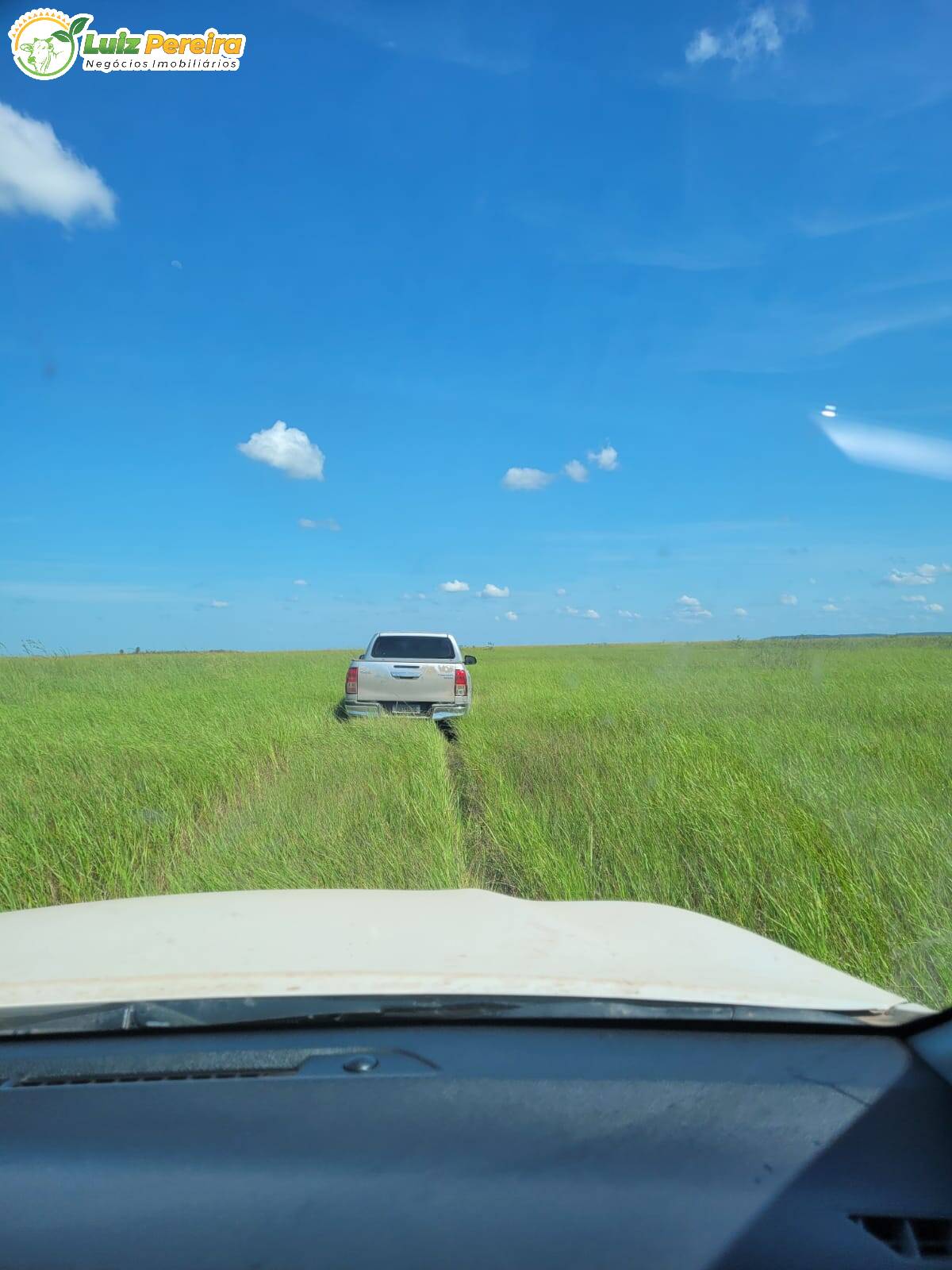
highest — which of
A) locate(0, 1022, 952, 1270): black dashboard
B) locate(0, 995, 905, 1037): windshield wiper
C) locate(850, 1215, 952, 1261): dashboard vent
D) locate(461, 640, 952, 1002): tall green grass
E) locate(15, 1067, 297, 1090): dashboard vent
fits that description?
locate(461, 640, 952, 1002): tall green grass

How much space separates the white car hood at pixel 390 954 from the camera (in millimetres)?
2152

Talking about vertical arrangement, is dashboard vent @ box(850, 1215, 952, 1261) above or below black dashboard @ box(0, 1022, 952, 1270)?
below

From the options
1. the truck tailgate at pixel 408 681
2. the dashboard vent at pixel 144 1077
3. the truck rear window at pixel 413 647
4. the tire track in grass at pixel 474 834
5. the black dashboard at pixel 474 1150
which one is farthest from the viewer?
the truck rear window at pixel 413 647

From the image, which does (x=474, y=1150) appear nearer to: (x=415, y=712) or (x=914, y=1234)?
(x=914, y=1234)

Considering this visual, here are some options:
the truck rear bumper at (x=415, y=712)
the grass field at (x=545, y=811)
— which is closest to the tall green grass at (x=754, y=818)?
the grass field at (x=545, y=811)

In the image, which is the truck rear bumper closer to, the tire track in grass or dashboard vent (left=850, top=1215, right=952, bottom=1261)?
the tire track in grass

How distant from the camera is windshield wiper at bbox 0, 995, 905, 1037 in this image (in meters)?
2.08

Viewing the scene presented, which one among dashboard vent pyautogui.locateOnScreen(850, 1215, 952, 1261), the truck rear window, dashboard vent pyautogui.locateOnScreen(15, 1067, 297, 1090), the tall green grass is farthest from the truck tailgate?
dashboard vent pyautogui.locateOnScreen(850, 1215, 952, 1261)

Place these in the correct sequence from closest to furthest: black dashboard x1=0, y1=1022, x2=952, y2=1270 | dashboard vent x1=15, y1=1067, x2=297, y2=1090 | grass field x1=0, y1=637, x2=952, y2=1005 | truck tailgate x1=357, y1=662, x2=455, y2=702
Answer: black dashboard x1=0, y1=1022, x2=952, y2=1270, dashboard vent x1=15, y1=1067, x2=297, y2=1090, grass field x1=0, y1=637, x2=952, y2=1005, truck tailgate x1=357, y1=662, x2=455, y2=702

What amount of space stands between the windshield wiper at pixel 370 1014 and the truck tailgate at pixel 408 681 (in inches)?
443

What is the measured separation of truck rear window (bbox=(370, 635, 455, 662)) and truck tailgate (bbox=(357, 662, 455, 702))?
1.56 feet

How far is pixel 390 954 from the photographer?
243 centimetres

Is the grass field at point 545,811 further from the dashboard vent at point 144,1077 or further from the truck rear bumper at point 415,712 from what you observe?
the dashboard vent at point 144,1077

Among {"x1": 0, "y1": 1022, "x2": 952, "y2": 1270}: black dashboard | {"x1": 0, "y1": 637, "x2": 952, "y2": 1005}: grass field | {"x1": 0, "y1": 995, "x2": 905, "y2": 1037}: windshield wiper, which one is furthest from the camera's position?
{"x1": 0, "y1": 637, "x2": 952, "y2": 1005}: grass field
